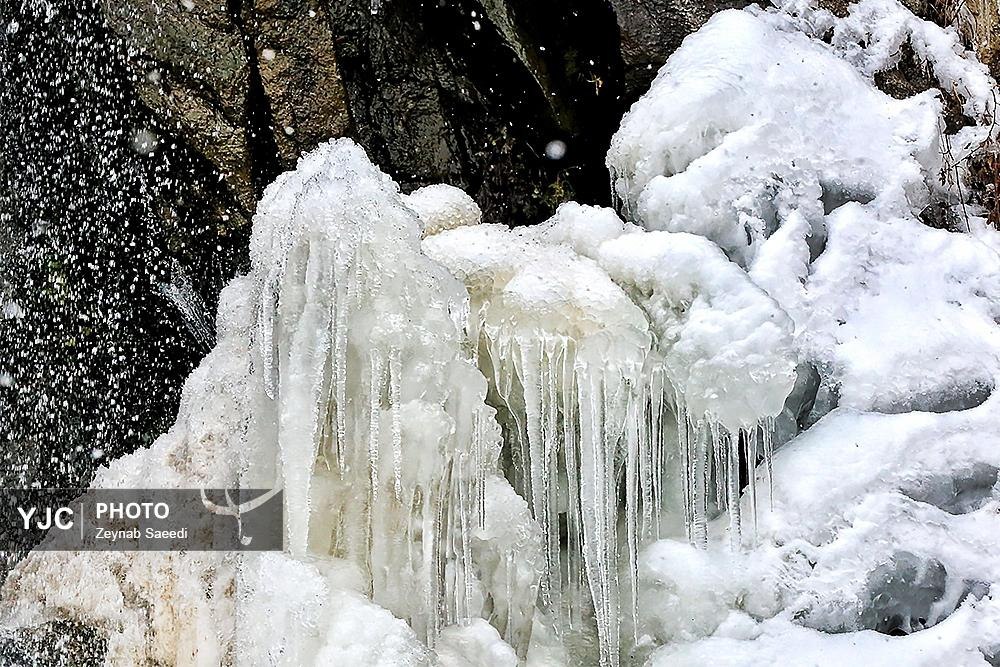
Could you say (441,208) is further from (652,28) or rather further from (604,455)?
(652,28)

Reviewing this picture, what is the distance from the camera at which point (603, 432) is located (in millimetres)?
2732

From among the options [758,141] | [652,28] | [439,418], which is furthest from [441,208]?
[652,28]

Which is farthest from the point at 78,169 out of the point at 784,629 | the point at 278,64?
the point at 784,629

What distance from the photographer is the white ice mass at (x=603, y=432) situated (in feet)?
8.20

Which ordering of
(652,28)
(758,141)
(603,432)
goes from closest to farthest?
(603,432)
(758,141)
(652,28)

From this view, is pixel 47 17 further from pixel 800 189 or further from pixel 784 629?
pixel 784 629

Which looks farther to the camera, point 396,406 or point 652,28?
point 652,28

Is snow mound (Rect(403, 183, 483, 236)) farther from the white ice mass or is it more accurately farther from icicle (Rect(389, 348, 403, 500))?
icicle (Rect(389, 348, 403, 500))

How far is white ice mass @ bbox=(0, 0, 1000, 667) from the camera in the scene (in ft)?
8.20

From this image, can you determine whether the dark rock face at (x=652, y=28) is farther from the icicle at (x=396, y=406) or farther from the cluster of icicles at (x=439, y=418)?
the icicle at (x=396, y=406)

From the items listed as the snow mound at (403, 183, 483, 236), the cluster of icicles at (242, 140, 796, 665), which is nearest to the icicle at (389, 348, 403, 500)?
the cluster of icicles at (242, 140, 796, 665)

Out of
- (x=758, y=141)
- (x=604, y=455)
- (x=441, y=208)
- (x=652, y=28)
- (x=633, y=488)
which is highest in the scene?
(x=652, y=28)

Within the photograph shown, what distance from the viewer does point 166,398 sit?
201 inches

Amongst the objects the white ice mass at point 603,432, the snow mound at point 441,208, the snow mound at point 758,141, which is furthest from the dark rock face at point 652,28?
the snow mound at point 441,208
